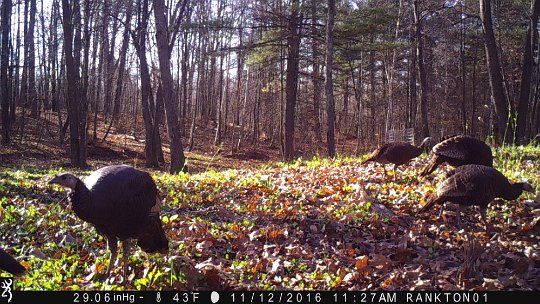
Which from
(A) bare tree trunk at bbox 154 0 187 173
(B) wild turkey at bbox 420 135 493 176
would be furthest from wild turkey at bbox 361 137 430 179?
(A) bare tree trunk at bbox 154 0 187 173

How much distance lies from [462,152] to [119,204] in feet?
17.6

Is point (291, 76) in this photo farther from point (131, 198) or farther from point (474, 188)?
point (131, 198)

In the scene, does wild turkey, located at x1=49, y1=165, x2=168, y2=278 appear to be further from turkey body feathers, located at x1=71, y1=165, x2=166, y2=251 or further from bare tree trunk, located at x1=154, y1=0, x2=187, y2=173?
bare tree trunk, located at x1=154, y1=0, x2=187, y2=173

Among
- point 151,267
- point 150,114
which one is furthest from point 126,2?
point 151,267

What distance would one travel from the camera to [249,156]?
28.5 meters

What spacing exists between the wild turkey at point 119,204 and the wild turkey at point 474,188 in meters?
3.58

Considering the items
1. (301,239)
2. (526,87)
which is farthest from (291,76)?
(301,239)

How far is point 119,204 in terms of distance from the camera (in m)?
4.09

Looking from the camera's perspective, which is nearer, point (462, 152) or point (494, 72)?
point (462, 152)

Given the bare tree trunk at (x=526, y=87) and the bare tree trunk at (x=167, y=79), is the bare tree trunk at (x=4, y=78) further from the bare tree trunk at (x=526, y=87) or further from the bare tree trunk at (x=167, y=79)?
the bare tree trunk at (x=526, y=87)

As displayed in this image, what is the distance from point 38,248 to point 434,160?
6153 mm

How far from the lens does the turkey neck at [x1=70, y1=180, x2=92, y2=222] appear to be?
397 cm

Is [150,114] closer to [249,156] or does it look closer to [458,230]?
[249,156]

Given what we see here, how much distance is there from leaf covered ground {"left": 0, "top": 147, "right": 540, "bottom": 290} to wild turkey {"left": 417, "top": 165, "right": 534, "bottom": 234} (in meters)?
0.51
